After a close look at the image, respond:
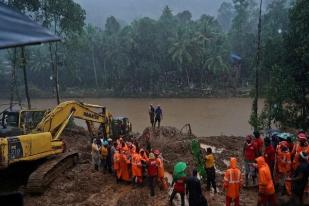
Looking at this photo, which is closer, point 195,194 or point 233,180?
point 195,194

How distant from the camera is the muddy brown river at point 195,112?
3297 cm

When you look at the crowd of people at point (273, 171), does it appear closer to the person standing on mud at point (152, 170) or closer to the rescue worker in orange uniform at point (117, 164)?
the person standing on mud at point (152, 170)

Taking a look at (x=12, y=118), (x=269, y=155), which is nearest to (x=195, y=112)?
(x=12, y=118)

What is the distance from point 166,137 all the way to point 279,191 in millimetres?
9803

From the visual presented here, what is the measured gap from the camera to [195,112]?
41.3 meters

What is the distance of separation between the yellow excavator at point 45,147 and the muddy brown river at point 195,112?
16.4 meters

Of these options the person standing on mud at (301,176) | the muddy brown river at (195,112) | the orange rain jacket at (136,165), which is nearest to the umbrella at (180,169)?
the orange rain jacket at (136,165)

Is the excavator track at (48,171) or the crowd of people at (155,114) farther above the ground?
the crowd of people at (155,114)

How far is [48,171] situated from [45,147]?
743 mm

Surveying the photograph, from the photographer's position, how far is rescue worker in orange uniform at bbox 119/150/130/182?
13501mm

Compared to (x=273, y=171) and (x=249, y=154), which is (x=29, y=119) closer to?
(x=249, y=154)

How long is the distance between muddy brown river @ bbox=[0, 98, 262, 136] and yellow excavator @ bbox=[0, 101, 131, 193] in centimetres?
1636

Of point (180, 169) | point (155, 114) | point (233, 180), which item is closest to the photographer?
point (233, 180)

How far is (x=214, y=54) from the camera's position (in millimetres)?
54938
